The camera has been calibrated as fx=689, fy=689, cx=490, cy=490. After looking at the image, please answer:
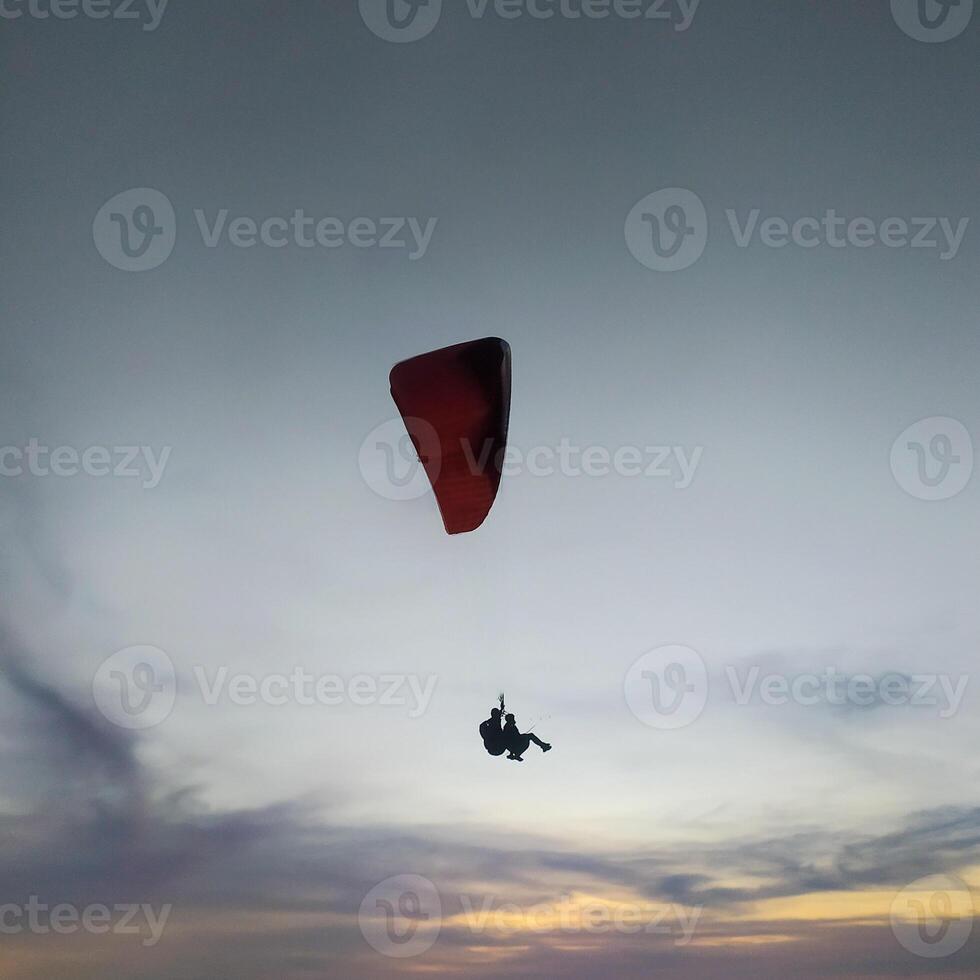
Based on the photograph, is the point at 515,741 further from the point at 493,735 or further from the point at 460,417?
the point at 460,417

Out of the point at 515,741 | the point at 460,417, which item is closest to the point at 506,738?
the point at 515,741

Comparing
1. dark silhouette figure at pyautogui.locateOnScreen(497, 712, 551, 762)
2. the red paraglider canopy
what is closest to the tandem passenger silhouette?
dark silhouette figure at pyautogui.locateOnScreen(497, 712, 551, 762)

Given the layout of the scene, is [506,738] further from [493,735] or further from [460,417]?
[460,417]

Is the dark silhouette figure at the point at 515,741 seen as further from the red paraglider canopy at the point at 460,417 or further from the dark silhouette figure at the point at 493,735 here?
the red paraglider canopy at the point at 460,417

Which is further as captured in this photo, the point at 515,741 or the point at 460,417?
the point at 460,417

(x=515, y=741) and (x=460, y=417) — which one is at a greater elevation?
(x=460, y=417)

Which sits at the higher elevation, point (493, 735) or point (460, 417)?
point (460, 417)

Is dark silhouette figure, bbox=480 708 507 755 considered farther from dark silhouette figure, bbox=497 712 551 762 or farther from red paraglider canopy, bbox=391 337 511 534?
red paraglider canopy, bbox=391 337 511 534
